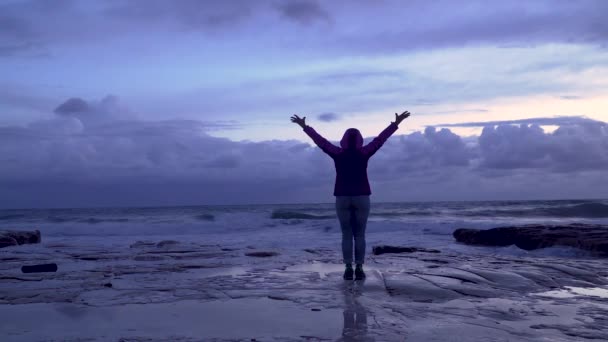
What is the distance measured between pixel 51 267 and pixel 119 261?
172cm

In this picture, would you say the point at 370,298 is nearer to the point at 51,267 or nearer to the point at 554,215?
the point at 51,267

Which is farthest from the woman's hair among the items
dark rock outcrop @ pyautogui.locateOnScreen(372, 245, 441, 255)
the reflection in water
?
dark rock outcrop @ pyautogui.locateOnScreen(372, 245, 441, 255)

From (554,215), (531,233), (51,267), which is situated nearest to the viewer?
(51,267)

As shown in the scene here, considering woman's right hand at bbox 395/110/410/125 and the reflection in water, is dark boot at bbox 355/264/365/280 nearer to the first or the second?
the reflection in water

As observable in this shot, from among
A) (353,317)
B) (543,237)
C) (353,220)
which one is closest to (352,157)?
(353,220)

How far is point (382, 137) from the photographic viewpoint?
6.64m

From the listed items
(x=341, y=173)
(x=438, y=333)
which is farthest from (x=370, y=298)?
(x=341, y=173)

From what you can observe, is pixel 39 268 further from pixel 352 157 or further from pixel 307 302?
pixel 352 157

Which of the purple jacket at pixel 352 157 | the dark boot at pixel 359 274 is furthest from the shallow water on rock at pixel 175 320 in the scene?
the purple jacket at pixel 352 157

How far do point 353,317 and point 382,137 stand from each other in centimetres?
298

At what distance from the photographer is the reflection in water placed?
3.60 m

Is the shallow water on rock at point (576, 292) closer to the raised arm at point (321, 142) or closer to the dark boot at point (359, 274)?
the dark boot at point (359, 274)

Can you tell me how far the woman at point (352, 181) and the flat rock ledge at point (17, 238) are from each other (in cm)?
1061

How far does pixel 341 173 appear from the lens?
6586mm
